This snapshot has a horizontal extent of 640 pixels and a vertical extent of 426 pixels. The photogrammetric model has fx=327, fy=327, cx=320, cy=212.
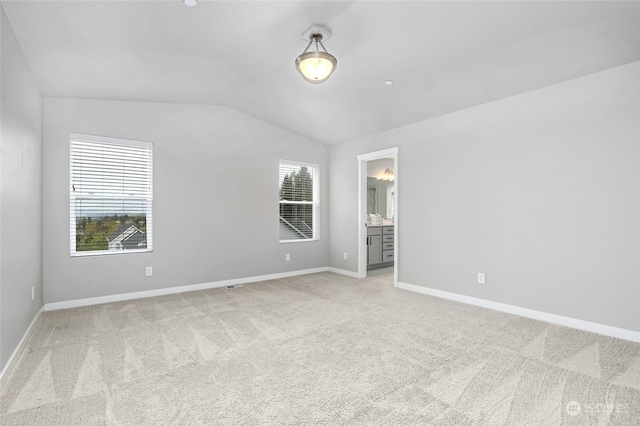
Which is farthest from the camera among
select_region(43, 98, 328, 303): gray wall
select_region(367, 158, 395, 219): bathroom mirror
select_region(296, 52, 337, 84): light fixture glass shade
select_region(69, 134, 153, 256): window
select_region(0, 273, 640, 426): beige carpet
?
select_region(367, 158, 395, 219): bathroom mirror

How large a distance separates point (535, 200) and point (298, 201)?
12.1ft

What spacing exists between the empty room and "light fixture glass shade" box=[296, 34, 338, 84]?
0.09 ft

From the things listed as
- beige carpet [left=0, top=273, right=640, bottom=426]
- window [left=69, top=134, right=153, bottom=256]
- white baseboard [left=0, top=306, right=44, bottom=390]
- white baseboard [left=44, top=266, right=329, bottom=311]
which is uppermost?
window [left=69, top=134, right=153, bottom=256]

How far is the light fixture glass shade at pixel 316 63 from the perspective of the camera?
109 inches

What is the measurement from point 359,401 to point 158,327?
7.46ft

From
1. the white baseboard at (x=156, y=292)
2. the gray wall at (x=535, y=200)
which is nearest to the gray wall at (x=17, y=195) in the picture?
the white baseboard at (x=156, y=292)

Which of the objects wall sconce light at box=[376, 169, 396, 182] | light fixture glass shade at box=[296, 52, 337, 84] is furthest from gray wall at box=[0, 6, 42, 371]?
wall sconce light at box=[376, 169, 396, 182]

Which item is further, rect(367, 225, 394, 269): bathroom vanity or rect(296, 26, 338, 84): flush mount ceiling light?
rect(367, 225, 394, 269): bathroom vanity

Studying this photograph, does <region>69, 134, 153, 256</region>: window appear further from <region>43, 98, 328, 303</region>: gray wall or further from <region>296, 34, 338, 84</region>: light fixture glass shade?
<region>296, 34, 338, 84</region>: light fixture glass shade

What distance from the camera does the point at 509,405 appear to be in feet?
6.40

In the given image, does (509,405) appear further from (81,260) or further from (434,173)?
(81,260)

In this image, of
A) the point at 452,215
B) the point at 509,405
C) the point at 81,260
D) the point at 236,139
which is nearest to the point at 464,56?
the point at 452,215

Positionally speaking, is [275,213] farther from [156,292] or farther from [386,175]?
[386,175]

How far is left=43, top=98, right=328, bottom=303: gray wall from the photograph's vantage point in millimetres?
3908
